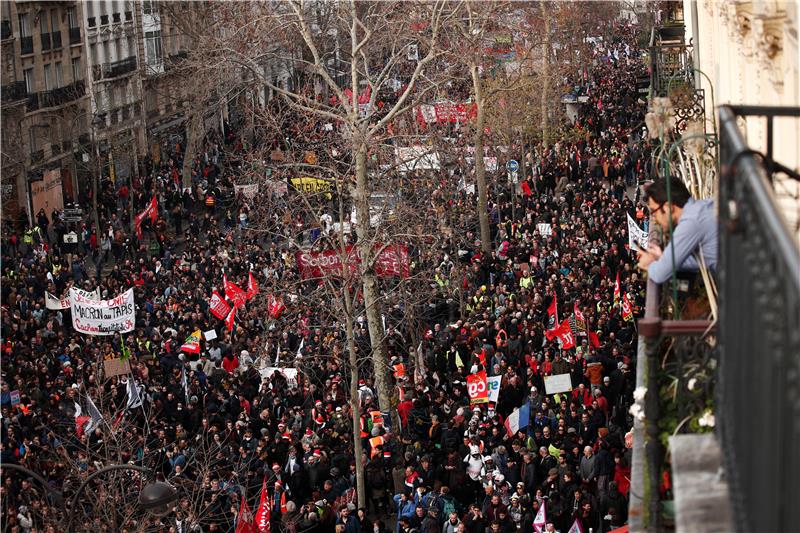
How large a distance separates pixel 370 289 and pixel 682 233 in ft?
61.2

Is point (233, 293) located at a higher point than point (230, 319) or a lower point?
higher

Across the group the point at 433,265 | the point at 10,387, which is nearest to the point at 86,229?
the point at 433,265

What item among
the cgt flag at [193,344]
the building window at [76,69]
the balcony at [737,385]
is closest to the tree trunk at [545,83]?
the building window at [76,69]

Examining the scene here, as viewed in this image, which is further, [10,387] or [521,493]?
[10,387]

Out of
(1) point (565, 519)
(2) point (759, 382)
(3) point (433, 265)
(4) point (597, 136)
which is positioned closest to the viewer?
(2) point (759, 382)

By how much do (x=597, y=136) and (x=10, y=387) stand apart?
117ft

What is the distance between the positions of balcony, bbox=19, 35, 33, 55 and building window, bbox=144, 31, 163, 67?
500 inches

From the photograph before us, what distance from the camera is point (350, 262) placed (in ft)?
88.7

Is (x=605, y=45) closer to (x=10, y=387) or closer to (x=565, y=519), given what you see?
(x=10, y=387)

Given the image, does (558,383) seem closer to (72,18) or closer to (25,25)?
(25,25)

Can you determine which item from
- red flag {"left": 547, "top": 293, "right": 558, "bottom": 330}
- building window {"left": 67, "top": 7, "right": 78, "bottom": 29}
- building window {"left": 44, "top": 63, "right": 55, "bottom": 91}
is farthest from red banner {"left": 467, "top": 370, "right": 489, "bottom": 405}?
building window {"left": 67, "top": 7, "right": 78, "bottom": 29}

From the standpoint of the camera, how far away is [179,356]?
28.3 metres

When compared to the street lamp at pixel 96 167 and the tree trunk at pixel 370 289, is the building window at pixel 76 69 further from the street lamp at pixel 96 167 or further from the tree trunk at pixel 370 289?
the tree trunk at pixel 370 289

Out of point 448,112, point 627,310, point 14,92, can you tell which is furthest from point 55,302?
point 14,92
